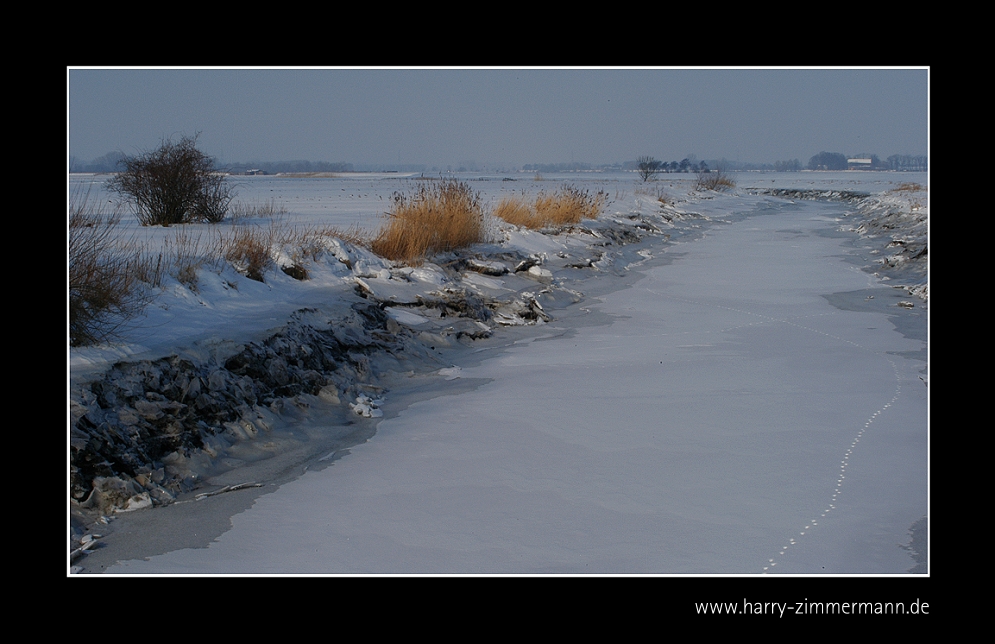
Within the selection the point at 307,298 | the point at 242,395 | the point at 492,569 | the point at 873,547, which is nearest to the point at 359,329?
the point at 307,298

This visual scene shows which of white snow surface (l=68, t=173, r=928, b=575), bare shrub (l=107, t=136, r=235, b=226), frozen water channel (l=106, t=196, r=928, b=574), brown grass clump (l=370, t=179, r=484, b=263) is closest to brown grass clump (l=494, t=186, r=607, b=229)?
brown grass clump (l=370, t=179, r=484, b=263)

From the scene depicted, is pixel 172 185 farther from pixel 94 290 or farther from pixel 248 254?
pixel 94 290

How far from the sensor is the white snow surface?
11.1 ft

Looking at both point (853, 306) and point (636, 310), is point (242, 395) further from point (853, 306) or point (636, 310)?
point (853, 306)

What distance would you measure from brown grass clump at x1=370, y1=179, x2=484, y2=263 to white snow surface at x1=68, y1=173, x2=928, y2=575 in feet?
6.25

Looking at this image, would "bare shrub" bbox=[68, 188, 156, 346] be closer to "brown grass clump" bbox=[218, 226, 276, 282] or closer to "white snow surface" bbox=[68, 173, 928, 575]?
"white snow surface" bbox=[68, 173, 928, 575]

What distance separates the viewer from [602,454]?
457cm

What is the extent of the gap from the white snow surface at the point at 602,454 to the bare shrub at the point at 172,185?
16.0 ft

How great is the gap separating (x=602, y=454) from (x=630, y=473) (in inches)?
12.9

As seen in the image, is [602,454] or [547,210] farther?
[547,210]

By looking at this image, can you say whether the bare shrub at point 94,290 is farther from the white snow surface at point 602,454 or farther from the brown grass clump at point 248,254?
the brown grass clump at point 248,254

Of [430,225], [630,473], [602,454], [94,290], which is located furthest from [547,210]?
[630,473]

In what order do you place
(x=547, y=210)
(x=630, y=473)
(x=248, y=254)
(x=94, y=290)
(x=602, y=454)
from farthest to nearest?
(x=547, y=210), (x=248, y=254), (x=94, y=290), (x=602, y=454), (x=630, y=473)

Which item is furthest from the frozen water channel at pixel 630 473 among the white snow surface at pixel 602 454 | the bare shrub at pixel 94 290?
the bare shrub at pixel 94 290
